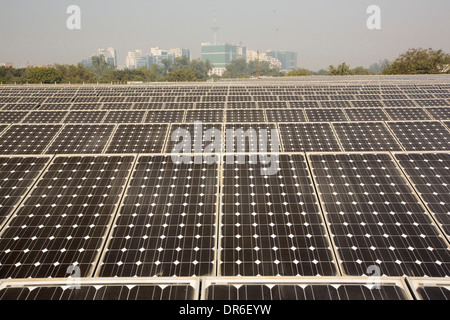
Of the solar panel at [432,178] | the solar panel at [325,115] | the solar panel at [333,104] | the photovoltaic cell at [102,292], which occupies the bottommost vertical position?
the photovoltaic cell at [102,292]

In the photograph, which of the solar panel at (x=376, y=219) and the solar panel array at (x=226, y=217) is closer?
the solar panel array at (x=226, y=217)

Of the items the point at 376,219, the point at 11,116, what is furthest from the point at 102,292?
the point at 11,116

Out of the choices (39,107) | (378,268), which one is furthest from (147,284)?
(39,107)

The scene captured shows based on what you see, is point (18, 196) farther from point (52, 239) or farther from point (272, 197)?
point (272, 197)

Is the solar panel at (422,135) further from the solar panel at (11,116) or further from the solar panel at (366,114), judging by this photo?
the solar panel at (11,116)

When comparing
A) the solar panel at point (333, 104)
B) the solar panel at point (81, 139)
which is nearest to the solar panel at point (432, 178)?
the solar panel at point (81, 139)
